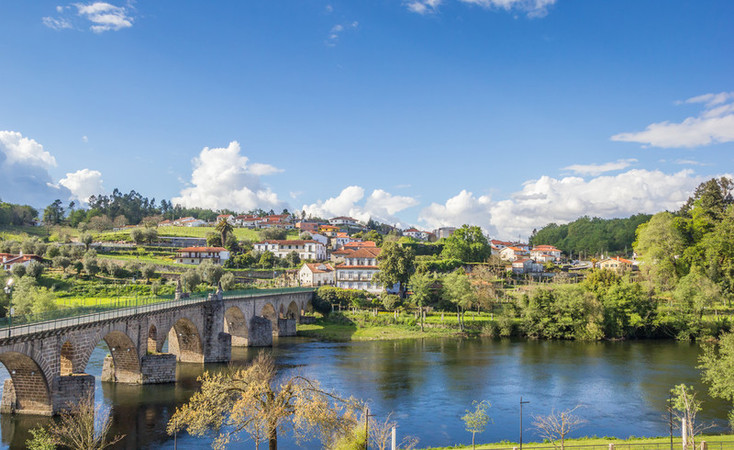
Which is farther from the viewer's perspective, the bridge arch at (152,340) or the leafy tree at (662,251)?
the leafy tree at (662,251)

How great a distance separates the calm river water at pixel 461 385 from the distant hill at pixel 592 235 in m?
101

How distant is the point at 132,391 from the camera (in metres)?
38.3

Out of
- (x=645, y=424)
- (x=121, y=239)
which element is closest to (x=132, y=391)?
(x=645, y=424)

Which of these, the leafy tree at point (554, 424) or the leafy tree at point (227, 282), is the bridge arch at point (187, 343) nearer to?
the leafy tree at point (554, 424)

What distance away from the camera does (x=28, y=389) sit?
30.3 metres

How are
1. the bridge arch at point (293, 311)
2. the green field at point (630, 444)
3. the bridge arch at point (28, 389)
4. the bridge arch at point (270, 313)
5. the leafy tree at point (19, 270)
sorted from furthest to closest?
1. the leafy tree at point (19, 270)
2. the bridge arch at point (293, 311)
3. the bridge arch at point (270, 313)
4. the bridge arch at point (28, 389)
5. the green field at point (630, 444)

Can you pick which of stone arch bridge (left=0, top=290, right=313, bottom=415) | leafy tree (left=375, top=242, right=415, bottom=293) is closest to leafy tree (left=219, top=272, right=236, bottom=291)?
stone arch bridge (left=0, top=290, right=313, bottom=415)

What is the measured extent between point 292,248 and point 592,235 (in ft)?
319

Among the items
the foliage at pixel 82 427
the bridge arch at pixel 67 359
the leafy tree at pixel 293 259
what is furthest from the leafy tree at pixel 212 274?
the foliage at pixel 82 427

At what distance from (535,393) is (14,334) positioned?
3451 centimetres

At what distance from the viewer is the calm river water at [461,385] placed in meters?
31.5

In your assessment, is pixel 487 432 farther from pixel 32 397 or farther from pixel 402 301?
pixel 402 301

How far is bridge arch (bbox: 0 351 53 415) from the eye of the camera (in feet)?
96.3

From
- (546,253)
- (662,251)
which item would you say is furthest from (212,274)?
(546,253)
